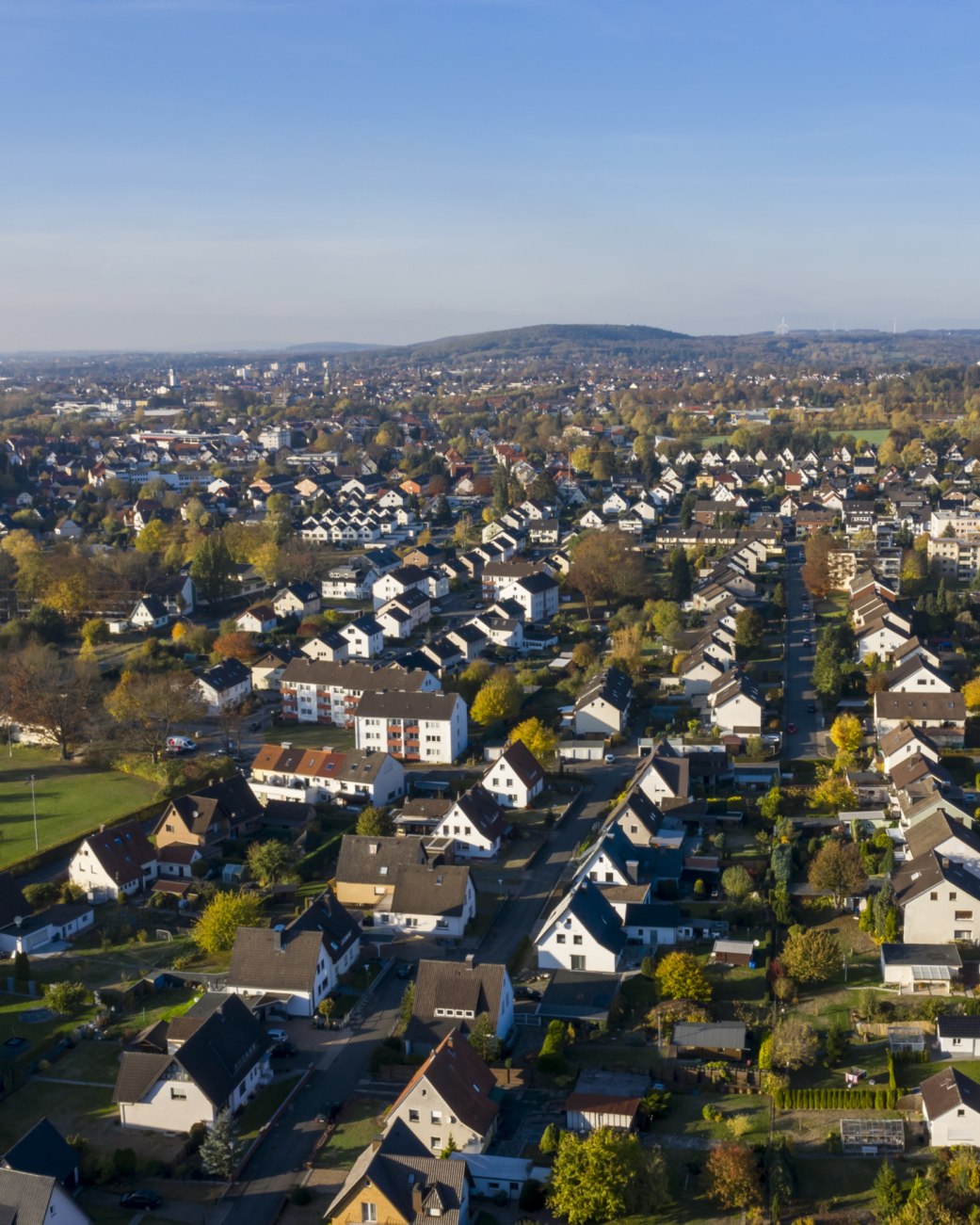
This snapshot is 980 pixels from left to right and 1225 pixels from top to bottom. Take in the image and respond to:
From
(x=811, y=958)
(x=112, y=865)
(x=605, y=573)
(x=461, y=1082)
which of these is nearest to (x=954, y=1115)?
(x=811, y=958)

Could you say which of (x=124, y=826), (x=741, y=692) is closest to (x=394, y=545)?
(x=741, y=692)

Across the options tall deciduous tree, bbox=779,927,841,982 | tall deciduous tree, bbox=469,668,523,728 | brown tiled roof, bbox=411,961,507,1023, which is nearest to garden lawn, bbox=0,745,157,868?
tall deciduous tree, bbox=469,668,523,728

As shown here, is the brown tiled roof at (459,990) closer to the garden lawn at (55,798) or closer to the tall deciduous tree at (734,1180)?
the tall deciduous tree at (734,1180)

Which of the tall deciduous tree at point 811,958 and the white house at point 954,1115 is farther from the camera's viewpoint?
the tall deciduous tree at point 811,958

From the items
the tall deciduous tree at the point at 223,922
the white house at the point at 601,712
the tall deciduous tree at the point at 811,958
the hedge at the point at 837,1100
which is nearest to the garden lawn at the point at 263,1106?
the tall deciduous tree at the point at 223,922

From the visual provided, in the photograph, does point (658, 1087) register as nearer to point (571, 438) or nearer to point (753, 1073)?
point (753, 1073)

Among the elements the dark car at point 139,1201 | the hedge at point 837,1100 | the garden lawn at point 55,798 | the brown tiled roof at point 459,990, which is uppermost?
the brown tiled roof at point 459,990

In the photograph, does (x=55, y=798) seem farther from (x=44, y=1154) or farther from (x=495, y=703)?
(x=44, y=1154)
